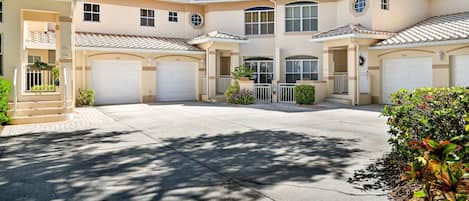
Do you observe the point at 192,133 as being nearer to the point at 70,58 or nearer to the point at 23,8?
the point at 70,58

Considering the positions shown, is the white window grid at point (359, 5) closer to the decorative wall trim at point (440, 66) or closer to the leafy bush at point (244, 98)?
the decorative wall trim at point (440, 66)

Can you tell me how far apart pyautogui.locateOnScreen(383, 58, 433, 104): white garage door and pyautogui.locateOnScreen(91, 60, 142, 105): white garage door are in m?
13.8

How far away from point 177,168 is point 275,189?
6.37 ft

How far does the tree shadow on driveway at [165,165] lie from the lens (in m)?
5.04

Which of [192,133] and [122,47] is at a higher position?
[122,47]

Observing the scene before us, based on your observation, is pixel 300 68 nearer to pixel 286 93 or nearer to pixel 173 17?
pixel 286 93

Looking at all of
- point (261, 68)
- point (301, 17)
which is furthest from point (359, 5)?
point (261, 68)

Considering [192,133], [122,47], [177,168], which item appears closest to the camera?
[177,168]

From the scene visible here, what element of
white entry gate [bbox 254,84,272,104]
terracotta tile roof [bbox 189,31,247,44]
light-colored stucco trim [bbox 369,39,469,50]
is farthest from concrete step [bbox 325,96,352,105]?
terracotta tile roof [bbox 189,31,247,44]

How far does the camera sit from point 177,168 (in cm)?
626

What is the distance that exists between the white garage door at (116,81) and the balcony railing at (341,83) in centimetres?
1137

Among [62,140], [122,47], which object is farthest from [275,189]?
[122,47]

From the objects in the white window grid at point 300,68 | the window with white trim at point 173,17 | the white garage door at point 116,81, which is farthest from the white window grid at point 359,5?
the white garage door at point 116,81

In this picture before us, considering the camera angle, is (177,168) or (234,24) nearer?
(177,168)
